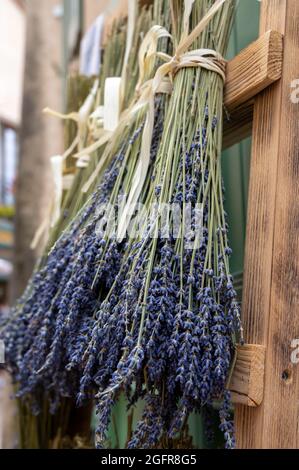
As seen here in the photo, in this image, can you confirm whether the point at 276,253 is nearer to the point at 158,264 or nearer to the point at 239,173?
the point at 158,264

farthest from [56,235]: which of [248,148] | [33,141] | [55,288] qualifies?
[33,141]

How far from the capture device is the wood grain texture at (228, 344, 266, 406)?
97 centimetres

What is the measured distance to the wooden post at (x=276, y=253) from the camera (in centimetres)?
97

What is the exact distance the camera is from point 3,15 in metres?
9.83

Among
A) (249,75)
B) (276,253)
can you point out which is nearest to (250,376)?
(276,253)

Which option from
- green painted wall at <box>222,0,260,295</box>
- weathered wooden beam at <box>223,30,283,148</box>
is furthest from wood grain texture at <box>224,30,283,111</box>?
green painted wall at <box>222,0,260,295</box>

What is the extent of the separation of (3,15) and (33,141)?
7327mm

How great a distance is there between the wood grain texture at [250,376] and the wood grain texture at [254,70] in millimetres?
403

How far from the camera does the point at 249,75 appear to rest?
42.1 inches

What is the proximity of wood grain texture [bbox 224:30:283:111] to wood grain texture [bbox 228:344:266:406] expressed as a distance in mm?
403

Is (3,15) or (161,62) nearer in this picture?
(161,62)

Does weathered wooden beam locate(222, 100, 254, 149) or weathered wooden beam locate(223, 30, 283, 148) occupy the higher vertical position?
weathered wooden beam locate(223, 30, 283, 148)

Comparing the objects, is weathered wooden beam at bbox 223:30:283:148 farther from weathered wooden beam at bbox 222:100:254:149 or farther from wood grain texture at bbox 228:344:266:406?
wood grain texture at bbox 228:344:266:406

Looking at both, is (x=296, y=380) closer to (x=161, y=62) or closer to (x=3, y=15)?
(x=161, y=62)
